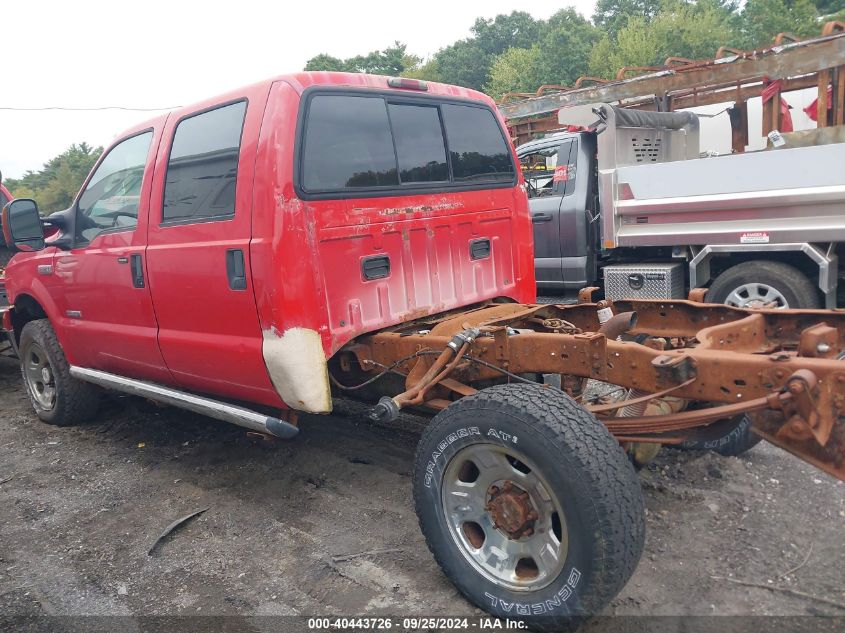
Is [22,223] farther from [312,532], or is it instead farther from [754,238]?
[754,238]

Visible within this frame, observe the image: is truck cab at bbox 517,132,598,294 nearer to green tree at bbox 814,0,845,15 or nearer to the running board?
the running board

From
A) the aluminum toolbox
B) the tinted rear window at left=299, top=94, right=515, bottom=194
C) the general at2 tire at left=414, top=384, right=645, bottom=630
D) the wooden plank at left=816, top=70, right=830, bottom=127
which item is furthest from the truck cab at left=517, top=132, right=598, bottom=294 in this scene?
the general at2 tire at left=414, top=384, right=645, bottom=630

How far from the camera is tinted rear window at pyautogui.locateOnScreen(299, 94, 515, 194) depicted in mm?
3227

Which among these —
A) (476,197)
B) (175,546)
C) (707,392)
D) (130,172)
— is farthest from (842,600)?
(130,172)

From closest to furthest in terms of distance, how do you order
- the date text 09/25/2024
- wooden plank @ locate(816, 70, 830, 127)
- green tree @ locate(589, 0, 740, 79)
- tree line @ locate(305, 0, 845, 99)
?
the date text 09/25/2024, wooden plank @ locate(816, 70, 830, 127), tree line @ locate(305, 0, 845, 99), green tree @ locate(589, 0, 740, 79)

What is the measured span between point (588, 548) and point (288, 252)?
5.90ft

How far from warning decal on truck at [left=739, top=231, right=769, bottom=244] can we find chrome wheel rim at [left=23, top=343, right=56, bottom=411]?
5.90m

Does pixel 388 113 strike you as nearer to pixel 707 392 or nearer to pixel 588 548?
pixel 707 392

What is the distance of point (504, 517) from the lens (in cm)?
252

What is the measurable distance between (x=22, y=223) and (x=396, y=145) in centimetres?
256

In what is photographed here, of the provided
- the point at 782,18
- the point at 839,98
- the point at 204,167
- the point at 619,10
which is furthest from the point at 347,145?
the point at 619,10

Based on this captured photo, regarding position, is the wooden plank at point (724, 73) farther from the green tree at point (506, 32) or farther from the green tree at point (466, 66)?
the green tree at point (506, 32)

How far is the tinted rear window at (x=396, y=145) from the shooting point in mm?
3227

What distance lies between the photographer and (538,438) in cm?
235
